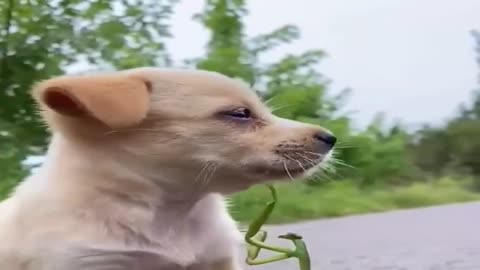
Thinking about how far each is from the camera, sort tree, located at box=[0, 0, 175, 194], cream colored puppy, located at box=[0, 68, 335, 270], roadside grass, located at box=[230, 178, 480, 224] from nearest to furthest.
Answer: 1. cream colored puppy, located at box=[0, 68, 335, 270]
2. roadside grass, located at box=[230, 178, 480, 224]
3. tree, located at box=[0, 0, 175, 194]

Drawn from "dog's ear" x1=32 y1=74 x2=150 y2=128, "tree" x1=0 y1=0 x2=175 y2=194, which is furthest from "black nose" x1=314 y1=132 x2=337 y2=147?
"tree" x1=0 y1=0 x2=175 y2=194

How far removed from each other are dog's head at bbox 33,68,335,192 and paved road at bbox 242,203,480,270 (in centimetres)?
16

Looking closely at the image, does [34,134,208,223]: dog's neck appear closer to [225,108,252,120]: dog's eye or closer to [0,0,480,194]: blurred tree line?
[225,108,252,120]: dog's eye

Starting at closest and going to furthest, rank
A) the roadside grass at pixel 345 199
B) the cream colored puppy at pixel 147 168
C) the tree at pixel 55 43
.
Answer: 1. the cream colored puppy at pixel 147 168
2. the roadside grass at pixel 345 199
3. the tree at pixel 55 43

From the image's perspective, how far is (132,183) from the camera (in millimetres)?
599

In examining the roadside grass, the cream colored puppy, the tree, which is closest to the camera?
the cream colored puppy

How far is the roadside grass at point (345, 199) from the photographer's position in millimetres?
826

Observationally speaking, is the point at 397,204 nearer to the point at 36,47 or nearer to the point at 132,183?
the point at 36,47

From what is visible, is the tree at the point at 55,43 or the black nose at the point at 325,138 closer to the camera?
the black nose at the point at 325,138

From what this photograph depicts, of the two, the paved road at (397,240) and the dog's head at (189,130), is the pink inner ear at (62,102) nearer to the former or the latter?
the dog's head at (189,130)

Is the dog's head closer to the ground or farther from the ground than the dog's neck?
farther from the ground

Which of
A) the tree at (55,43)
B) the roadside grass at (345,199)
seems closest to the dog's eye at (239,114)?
the roadside grass at (345,199)

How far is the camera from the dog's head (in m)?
0.59

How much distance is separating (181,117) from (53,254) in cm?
13
